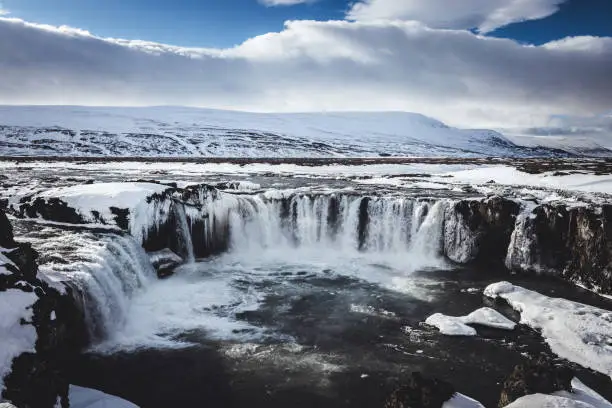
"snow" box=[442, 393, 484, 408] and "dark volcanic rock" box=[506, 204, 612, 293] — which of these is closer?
"snow" box=[442, 393, 484, 408]

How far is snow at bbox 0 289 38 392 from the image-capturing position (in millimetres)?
7262

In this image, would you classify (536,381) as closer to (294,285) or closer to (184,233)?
(294,285)

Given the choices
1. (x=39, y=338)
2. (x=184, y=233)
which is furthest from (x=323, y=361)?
(x=184, y=233)

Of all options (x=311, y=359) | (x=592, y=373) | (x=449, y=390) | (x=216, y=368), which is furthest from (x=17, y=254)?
(x=592, y=373)

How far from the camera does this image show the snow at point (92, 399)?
8.75m

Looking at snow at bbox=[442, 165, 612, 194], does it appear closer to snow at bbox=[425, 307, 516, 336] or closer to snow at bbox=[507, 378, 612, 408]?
snow at bbox=[425, 307, 516, 336]

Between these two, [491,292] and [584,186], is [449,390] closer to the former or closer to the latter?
[491,292]

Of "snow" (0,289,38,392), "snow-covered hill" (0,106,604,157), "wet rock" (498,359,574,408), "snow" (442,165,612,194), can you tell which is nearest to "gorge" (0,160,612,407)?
"snow" (0,289,38,392)

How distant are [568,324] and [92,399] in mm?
12401

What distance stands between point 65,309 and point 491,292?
1341 centimetres

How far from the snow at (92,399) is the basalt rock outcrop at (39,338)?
1.84ft

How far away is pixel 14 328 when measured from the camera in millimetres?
7781

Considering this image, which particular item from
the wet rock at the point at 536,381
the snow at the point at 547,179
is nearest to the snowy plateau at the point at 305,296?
the wet rock at the point at 536,381

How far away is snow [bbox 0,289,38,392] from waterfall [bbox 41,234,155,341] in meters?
2.92
